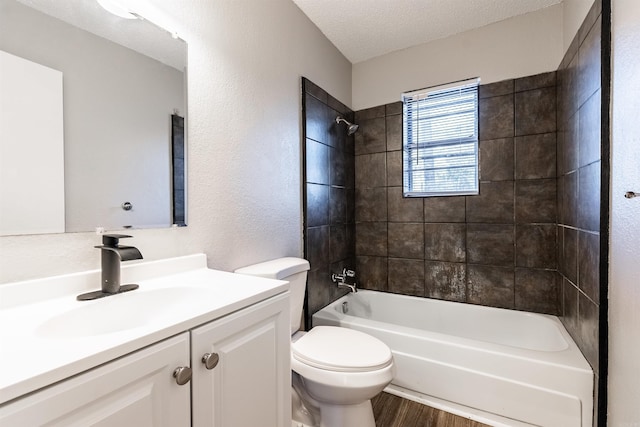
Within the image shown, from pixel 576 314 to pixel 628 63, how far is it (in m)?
1.26

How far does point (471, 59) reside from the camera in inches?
88.4

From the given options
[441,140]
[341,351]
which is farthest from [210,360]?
[441,140]

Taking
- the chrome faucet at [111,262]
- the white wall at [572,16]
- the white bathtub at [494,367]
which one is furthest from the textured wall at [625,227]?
the chrome faucet at [111,262]

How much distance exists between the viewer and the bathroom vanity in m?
0.51

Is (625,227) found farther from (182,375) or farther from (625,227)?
(182,375)

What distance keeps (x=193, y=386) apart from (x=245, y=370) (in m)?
0.18

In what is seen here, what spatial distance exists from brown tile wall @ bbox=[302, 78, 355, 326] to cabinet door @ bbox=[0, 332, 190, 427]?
1360 mm

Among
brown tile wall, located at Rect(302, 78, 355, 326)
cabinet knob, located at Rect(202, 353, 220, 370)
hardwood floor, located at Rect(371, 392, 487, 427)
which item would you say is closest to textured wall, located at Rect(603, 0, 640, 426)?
hardwood floor, located at Rect(371, 392, 487, 427)

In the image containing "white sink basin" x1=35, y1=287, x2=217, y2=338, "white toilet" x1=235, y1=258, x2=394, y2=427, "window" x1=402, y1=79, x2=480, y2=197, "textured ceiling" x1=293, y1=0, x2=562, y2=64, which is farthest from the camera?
"window" x1=402, y1=79, x2=480, y2=197

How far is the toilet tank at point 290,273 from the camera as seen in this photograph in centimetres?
146

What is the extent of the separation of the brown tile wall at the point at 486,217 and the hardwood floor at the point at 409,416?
886mm

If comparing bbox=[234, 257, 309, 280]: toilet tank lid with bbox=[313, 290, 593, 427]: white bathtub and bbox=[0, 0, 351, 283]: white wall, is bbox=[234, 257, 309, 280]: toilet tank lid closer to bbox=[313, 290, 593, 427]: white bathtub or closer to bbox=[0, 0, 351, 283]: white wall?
bbox=[0, 0, 351, 283]: white wall

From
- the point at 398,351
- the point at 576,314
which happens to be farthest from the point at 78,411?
the point at 576,314

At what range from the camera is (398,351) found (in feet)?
5.88
